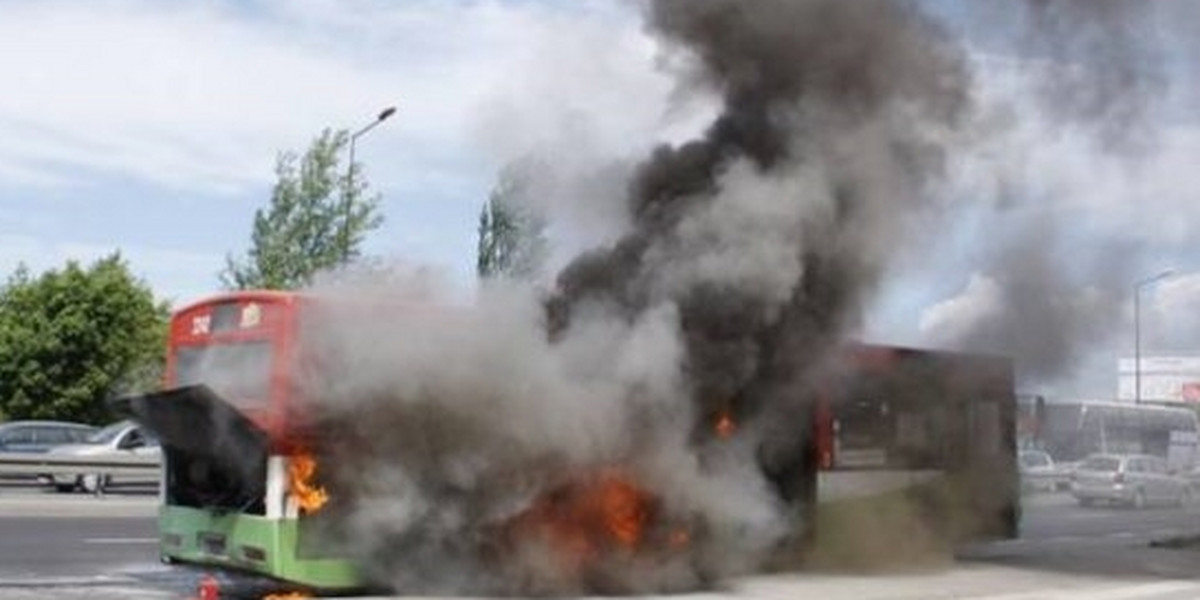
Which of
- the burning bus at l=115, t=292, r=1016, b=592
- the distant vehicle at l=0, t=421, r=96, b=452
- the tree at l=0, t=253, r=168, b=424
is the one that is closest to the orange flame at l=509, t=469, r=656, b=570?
the burning bus at l=115, t=292, r=1016, b=592

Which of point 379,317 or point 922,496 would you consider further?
point 922,496

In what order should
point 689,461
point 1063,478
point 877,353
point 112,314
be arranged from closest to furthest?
point 689,461, point 877,353, point 1063,478, point 112,314

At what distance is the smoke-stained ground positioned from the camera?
446 inches

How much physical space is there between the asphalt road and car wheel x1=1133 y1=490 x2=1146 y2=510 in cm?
1263

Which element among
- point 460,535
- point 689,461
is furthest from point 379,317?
point 689,461

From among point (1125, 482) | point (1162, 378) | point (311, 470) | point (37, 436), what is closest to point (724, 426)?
point (311, 470)

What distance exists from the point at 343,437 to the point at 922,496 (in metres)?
6.25

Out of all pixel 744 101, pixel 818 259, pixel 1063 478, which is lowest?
pixel 1063 478

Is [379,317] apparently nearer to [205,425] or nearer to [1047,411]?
[205,425]

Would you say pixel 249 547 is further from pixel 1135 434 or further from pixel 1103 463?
pixel 1135 434

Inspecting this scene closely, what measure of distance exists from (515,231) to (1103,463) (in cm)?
2366

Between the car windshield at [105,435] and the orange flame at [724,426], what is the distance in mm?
16664

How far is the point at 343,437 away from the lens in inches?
443

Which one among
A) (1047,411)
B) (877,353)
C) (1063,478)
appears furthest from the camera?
(1063,478)
